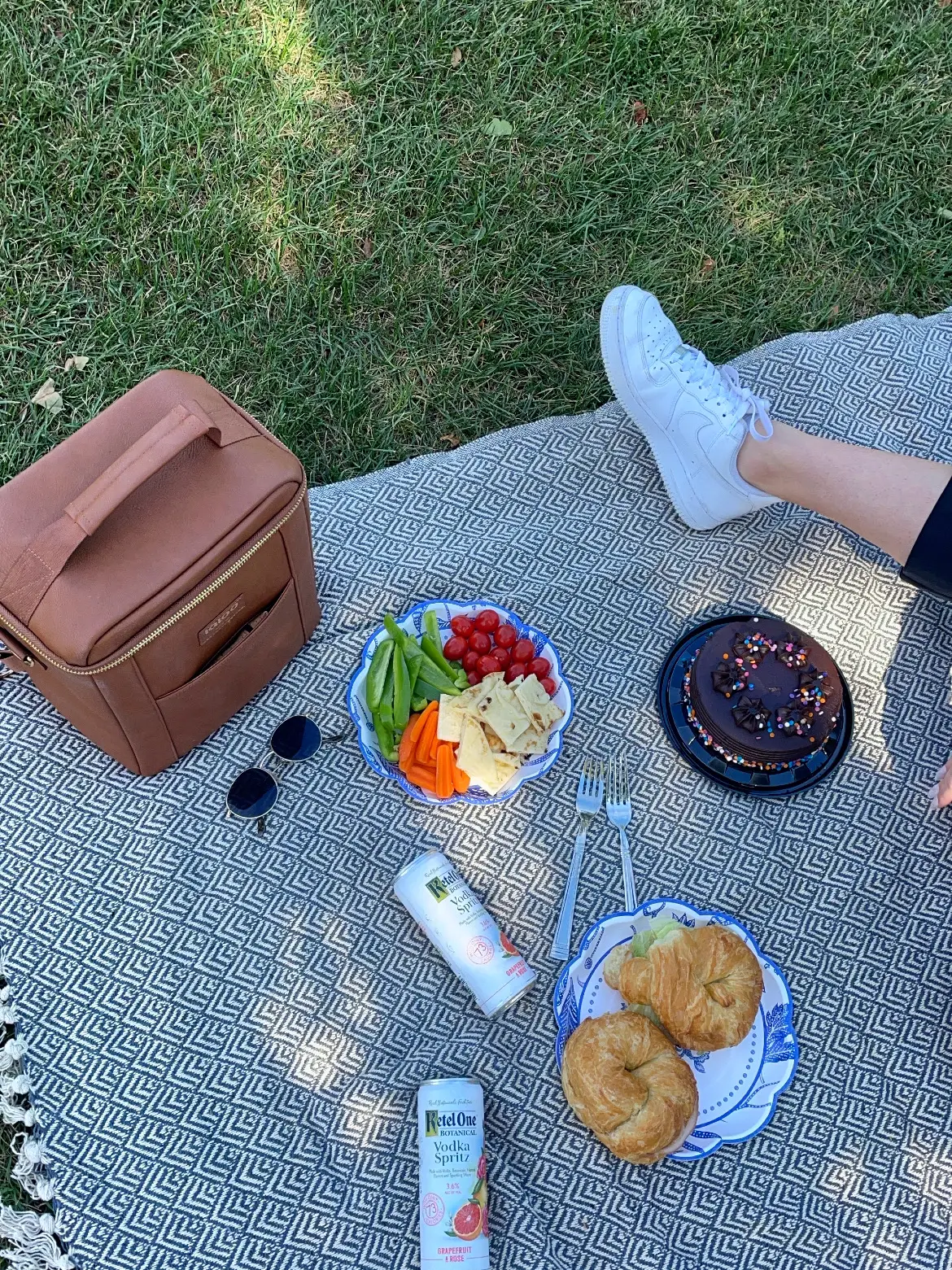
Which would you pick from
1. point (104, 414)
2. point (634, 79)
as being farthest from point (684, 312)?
point (104, 414)

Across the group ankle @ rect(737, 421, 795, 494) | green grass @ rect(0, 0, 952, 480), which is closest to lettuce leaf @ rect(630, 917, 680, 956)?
ankle @ rect(737, 421, 795, 494)

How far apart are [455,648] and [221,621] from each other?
0.53 m

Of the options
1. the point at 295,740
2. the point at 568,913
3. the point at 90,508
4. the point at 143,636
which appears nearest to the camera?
the point at 90,508

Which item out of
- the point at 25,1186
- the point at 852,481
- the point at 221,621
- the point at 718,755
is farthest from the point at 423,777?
the point at 852,481

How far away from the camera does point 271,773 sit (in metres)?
2.30

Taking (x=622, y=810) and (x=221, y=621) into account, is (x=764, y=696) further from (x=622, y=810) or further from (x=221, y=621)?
(x=221, y=621)

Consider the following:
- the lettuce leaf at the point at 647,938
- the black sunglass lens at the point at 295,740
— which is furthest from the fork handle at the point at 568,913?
the black sunglass lens at the point at 295,740

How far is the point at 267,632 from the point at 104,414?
21.8 inches

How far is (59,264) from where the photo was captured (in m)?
2.96

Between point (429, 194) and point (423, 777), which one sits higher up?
point (429, 194)

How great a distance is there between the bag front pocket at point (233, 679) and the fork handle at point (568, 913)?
793 mm

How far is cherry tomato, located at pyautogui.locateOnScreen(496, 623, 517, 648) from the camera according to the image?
2283 mm

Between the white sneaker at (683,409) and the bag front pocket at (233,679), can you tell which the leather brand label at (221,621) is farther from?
the white sneaker at (683,409)

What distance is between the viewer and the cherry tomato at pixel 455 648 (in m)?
2.29
